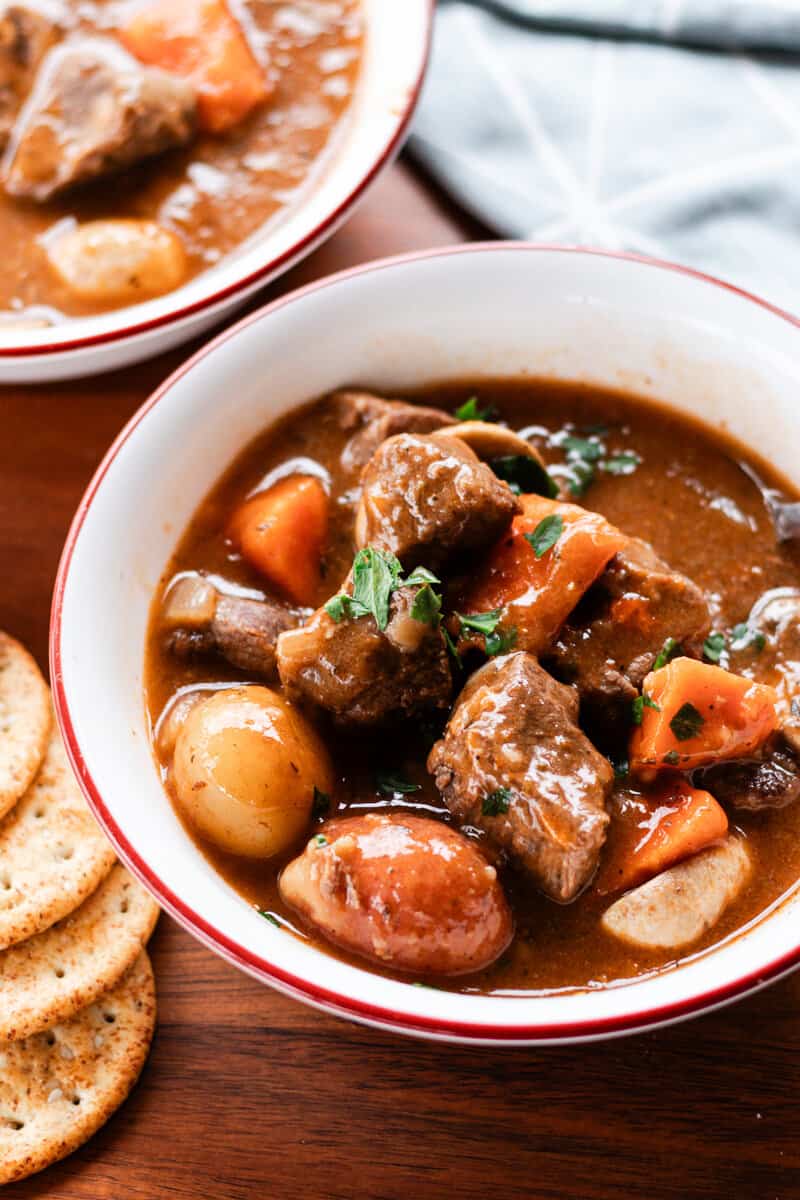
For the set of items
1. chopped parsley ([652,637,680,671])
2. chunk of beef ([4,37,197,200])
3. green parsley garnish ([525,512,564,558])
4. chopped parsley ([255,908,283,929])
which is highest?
chunk of beef ([4,37,197,200])

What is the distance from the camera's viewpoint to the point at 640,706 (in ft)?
9.28

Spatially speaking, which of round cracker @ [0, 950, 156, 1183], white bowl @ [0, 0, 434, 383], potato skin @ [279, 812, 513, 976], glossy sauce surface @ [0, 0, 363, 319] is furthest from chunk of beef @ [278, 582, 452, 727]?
glossy sauce surface @ [0, 0, 363, 319]

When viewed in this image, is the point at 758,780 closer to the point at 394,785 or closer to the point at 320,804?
the point at 394,785

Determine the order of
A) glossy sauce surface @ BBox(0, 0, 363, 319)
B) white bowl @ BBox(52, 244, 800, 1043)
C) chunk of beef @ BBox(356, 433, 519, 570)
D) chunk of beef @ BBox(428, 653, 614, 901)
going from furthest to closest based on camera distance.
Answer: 1. glossy sauce surface @ BBox(0, 0, 363, 319)
2. chunk of beef @ BBox(356, 433, 519, 570)
3. chunk of beef @ BBox(428, 653, 614, 901)
4. white bowl @ BBox(52, 244, 800, 1043)

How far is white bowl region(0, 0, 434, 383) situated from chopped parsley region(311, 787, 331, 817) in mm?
1342

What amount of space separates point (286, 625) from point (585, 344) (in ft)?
3.54

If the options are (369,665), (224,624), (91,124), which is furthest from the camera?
(91,124)

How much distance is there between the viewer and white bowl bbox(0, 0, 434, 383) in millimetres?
3391

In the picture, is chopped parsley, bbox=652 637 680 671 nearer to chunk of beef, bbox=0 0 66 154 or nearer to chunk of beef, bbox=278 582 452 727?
chunk of beef, bbox=278 582 452 727

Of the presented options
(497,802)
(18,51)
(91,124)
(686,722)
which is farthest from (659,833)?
(18,51)

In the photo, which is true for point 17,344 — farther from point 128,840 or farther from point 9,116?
point 128,840

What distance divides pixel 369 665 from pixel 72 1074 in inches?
44.9

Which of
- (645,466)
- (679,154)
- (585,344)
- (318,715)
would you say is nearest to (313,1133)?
(318,715)

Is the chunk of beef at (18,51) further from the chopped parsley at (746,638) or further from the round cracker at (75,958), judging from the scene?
the chopped parsley at (746,638)
